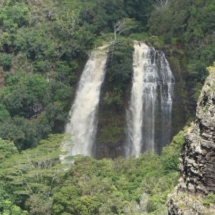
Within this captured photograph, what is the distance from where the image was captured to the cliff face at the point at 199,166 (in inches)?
378

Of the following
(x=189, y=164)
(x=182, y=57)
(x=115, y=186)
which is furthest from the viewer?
(x=182, y=57)

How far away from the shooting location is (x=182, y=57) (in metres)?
38.8

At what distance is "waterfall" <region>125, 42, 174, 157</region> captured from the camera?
1422 inches

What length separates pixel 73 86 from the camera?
39.0 meters

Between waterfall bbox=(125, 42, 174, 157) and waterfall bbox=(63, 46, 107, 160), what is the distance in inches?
90.4

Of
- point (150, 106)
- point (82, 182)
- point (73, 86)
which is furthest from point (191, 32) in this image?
point (82, 182)

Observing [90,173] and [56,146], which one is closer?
[90,173]

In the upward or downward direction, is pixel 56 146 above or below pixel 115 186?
above

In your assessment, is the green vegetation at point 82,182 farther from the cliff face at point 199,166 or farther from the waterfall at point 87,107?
the cliff face at point 199,166

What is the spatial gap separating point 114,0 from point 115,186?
22.7m

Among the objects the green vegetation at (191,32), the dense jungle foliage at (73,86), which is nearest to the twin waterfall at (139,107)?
the dense jungle foliage at (73,86)

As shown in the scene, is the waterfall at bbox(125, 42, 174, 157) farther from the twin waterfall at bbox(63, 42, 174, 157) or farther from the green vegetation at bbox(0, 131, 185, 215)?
the green vegetation at bbox(0, 131, 185, 215)

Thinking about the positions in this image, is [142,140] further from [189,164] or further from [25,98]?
[189,164]

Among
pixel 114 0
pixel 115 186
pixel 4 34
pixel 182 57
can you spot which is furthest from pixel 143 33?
pixel 115 186
